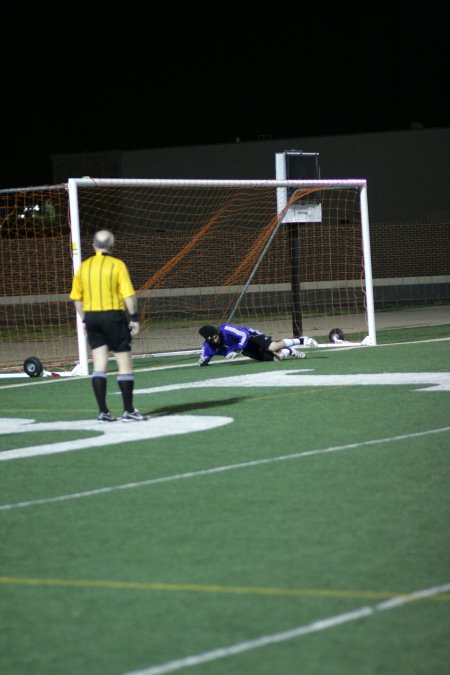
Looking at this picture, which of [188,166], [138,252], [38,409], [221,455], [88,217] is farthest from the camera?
[188,166]

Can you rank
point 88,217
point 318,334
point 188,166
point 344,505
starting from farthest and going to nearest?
point 188,166 < point 88,217 < point 318,334 < point 344,505

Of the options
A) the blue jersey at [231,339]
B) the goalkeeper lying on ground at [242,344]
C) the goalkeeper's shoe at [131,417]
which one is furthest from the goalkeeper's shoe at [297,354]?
the goalkeeper's shoe at [131,417]

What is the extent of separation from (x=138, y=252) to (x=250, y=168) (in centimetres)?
1225

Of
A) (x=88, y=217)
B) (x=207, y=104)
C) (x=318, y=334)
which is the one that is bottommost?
(x=318, y=334)

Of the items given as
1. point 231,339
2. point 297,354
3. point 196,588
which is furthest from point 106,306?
point 297,354

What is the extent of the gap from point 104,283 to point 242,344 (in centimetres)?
529

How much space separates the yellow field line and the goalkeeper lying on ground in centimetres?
978

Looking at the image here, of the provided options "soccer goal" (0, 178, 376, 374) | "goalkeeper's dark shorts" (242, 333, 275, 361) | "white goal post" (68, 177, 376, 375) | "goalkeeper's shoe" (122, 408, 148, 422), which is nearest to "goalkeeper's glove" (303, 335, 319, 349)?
"goalkeeper's dark shorts" (242, 333, 275, 361)

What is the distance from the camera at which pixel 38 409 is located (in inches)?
539

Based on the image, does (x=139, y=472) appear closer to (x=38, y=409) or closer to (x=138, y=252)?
(x=38, y=409)

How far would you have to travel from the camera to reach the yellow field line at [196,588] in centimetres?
561

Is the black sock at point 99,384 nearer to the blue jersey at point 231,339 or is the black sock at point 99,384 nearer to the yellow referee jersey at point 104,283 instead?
the yellow referee jersey at point 104,283

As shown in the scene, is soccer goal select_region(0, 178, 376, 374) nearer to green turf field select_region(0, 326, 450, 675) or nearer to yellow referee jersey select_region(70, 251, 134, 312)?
yellow referee jersey select_region(70, 251, 134, 312)

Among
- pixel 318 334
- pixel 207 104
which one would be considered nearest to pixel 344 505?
pixel 318 334
